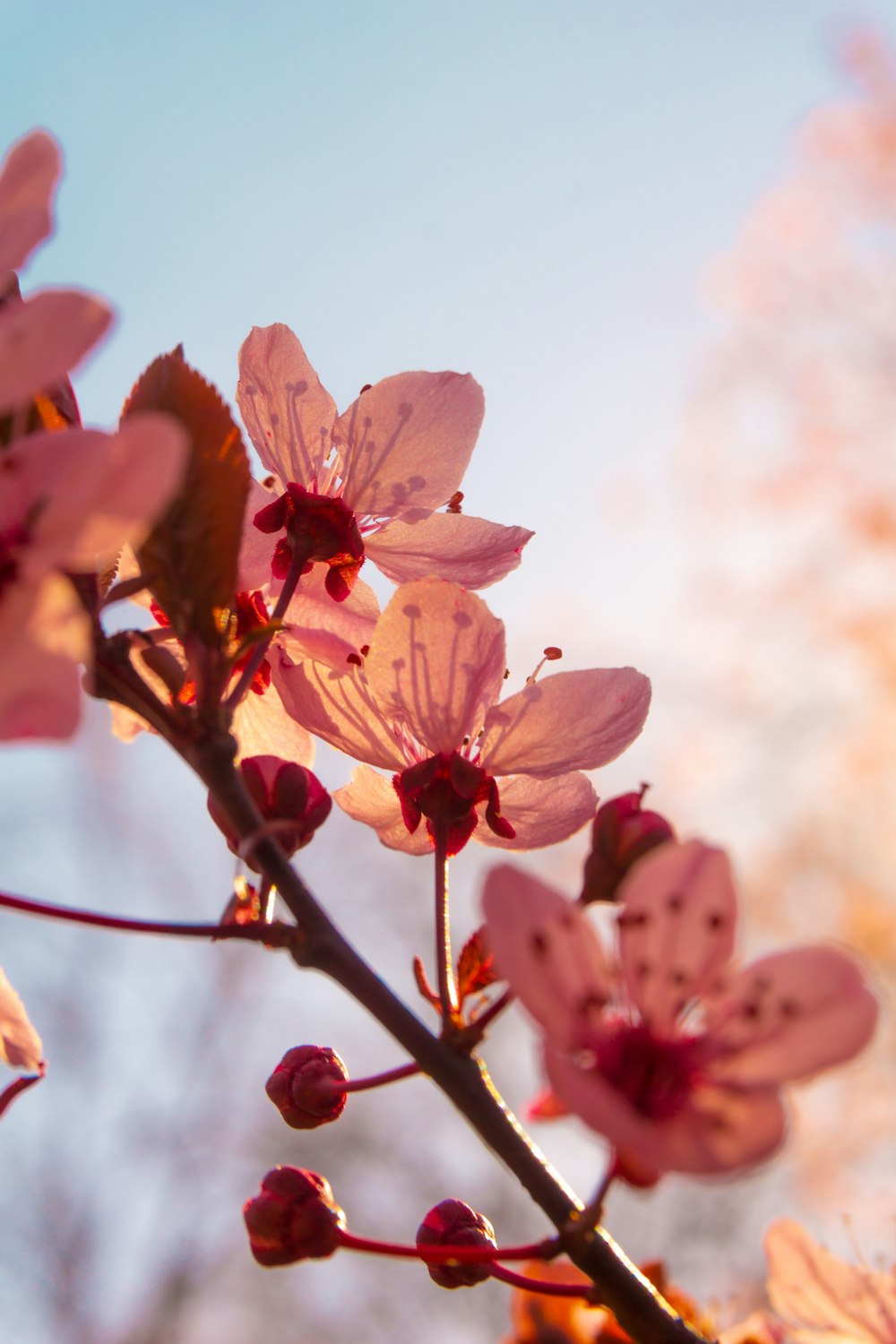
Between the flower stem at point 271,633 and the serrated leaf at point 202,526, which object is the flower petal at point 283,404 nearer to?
the flower stem at point 271,633

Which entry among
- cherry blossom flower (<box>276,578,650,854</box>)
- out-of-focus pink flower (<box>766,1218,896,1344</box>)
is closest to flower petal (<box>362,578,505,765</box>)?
cherry blossom flower (<box>276,578,650,854</box>)

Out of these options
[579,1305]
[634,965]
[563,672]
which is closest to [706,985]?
[634,965]

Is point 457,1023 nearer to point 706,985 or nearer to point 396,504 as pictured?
point 706,985

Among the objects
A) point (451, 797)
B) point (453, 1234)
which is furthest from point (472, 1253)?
point (451, 797)

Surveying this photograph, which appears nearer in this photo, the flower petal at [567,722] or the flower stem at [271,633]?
the flower stem at [271,633]

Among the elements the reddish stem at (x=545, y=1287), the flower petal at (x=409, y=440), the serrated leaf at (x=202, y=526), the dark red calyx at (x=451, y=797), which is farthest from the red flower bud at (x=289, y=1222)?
the flower petal at (x=409, y=440)

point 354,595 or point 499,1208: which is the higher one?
point 354,595
